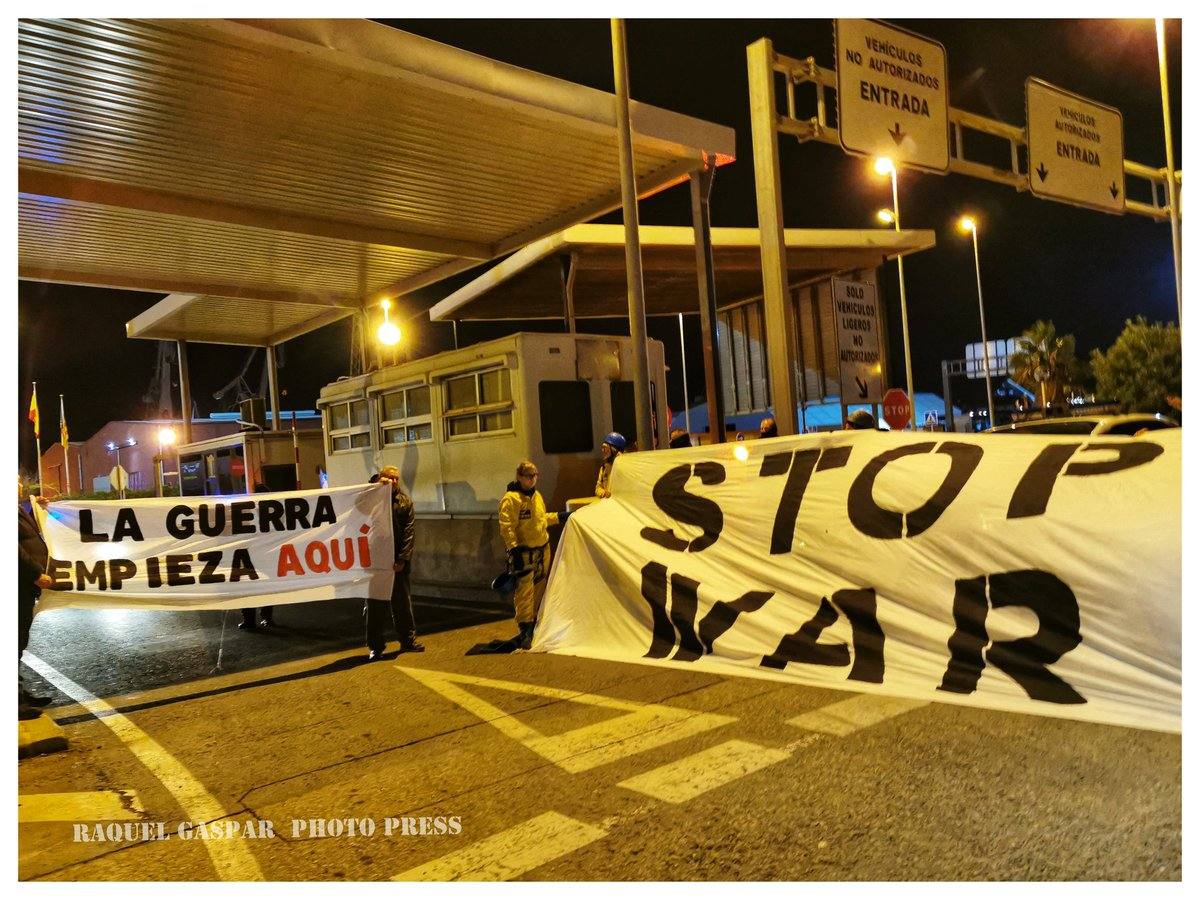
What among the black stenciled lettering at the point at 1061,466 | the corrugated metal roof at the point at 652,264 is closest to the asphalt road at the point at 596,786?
the black stenciled lettering at the point at 1061,466

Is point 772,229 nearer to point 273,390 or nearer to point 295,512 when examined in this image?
point 295,512

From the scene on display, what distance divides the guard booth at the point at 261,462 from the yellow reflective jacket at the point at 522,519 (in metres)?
9.02

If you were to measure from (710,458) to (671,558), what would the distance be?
89 cm

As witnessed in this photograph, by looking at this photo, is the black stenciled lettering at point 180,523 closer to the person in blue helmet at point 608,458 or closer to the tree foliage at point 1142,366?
the person in blue helmet at point 608,458

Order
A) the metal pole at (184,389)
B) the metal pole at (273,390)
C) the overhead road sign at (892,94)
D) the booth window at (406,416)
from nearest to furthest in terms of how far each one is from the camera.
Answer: the overhead road sign at (892,94), the booth window at (406,416), the metal pole at (273,390), the metal pole at (184,389)

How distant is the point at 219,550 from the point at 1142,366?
43.1m

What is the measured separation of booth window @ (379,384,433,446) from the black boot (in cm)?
419

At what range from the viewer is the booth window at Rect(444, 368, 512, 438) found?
10641mm

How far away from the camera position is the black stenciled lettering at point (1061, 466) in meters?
4.95

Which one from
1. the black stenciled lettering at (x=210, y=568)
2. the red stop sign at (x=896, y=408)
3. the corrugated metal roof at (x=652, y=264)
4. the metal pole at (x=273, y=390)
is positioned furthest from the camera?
the metal pole at (x=273, y=390)

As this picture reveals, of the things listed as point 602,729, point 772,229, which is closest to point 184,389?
point 772,229

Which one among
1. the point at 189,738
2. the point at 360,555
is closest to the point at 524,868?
the point at 189,738

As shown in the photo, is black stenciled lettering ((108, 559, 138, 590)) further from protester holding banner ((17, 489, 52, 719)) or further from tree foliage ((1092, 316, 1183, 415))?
tree foliage ((1092, 316, 1183, 415))

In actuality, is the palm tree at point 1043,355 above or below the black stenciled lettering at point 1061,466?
above
